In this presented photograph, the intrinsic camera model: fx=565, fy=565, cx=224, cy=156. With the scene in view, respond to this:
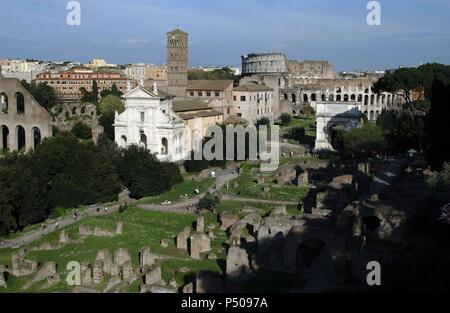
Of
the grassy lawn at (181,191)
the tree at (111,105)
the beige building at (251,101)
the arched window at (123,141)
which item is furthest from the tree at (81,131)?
the grassy lawn at (181,191)

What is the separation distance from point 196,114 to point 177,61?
811 centimetres

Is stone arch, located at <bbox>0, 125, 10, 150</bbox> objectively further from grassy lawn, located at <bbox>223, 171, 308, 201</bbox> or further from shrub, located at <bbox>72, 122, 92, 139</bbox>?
grassy lawn, located at <bbox>223, 171, 308, 201</bbox>

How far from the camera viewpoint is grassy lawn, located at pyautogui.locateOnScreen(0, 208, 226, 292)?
69.6ft

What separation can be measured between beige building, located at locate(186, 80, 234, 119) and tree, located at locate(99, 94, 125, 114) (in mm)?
9616

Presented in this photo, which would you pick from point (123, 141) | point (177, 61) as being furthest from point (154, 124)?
point (177, 61)

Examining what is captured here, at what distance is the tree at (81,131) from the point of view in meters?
58.4

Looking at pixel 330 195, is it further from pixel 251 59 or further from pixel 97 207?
pixel 251 59

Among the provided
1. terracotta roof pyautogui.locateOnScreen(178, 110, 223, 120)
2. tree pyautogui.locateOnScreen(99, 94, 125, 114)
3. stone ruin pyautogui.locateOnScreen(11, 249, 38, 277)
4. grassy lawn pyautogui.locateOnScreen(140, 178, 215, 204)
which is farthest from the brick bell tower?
stone ruin pyautogui.locateOnScreen(11, 249, 38, 277)

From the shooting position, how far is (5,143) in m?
57.3

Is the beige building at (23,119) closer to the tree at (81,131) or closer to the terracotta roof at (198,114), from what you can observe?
the tree at (81,131)

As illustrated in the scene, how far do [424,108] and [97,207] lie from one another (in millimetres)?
30178
